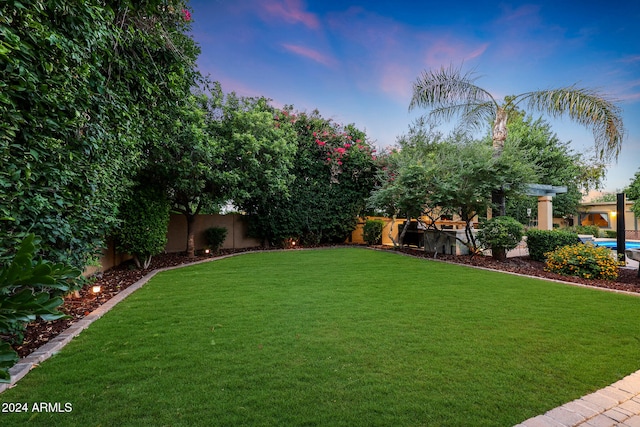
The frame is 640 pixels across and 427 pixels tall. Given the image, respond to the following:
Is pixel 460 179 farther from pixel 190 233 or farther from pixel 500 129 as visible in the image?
pixel 190 233

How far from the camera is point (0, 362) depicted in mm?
938

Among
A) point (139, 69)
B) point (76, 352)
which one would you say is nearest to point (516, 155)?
point (139, 69)

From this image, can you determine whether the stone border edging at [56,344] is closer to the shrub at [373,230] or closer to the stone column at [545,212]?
the shrub at [373,230]

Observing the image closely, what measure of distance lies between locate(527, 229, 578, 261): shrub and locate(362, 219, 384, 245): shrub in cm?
536

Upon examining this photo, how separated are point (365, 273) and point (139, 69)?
17.6 feet

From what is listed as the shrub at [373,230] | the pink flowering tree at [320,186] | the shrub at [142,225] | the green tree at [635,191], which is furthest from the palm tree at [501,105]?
the green tree at [635,191]

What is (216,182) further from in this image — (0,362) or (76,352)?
(0,362)

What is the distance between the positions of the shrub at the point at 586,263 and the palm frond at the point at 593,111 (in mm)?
3290

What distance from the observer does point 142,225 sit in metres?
6.83

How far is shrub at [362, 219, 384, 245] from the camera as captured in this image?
12.9m

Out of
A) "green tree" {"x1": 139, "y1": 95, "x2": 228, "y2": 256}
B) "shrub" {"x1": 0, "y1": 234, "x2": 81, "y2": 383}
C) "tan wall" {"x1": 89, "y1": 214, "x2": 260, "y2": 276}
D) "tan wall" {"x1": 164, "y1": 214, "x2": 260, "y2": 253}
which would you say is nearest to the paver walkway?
"shrub" {"x1": 0, "y1": 234, "x2": 81, "y2": 383}

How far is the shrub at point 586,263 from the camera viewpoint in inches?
244

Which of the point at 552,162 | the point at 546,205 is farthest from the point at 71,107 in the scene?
the point at 552,162

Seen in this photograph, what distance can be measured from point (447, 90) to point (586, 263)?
20.1ft
